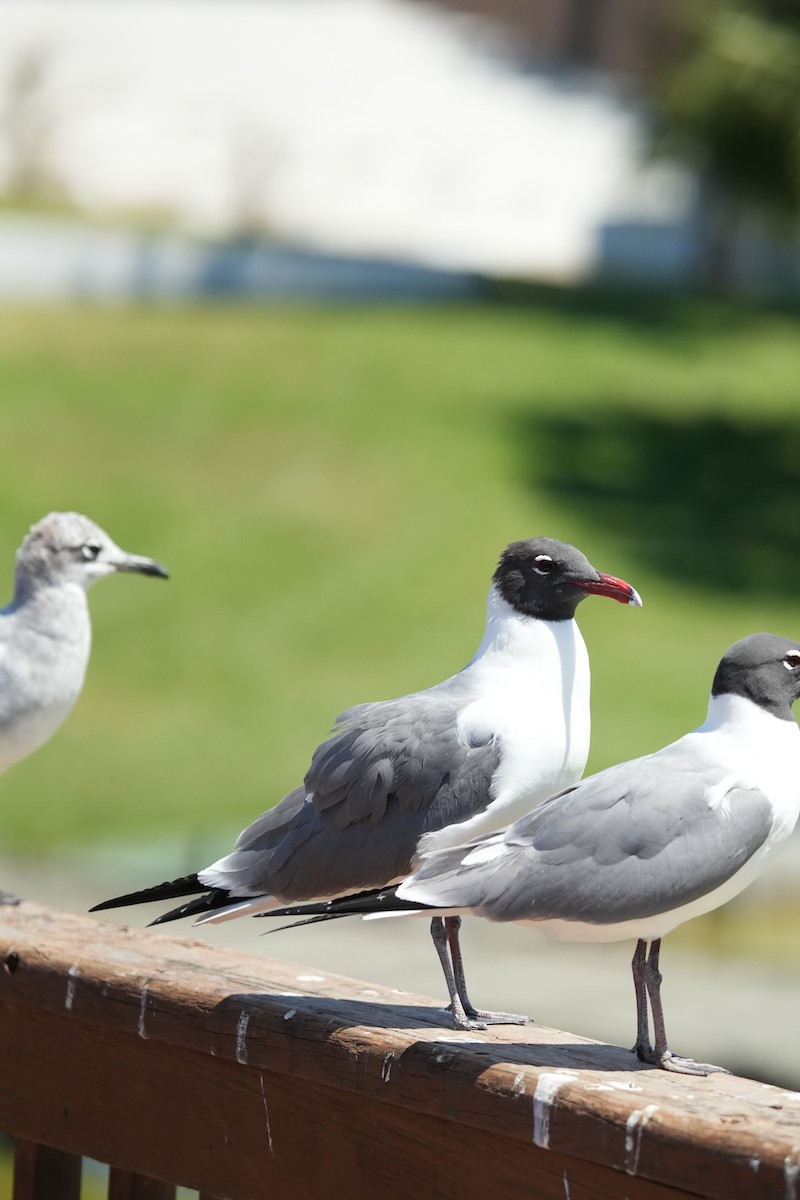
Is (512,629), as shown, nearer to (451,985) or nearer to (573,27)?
(451,985)

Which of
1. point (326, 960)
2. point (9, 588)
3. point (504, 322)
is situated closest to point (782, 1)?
point (504, 322)

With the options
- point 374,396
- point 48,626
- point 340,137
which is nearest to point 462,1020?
point 48,626

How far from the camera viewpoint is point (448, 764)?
209 cm

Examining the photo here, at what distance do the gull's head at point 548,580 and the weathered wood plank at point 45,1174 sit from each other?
827mm

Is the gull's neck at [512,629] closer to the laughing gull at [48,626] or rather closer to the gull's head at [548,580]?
the gull's head at [548,580]

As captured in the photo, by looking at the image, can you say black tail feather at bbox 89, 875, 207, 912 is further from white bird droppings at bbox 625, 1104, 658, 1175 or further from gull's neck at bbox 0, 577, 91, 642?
gull's neck at bbox 0, 577, 91, 642

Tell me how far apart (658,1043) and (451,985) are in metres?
0.33

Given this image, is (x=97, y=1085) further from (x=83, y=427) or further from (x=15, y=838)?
(x=83, y=427)

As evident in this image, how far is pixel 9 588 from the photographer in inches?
485

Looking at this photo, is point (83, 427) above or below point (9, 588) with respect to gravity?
above

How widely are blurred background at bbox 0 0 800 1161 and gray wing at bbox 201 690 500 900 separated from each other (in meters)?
4.75

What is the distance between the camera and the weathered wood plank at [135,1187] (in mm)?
1946

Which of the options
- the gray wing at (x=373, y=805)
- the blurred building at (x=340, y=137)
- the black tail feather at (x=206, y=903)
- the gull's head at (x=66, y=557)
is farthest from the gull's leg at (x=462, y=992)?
the blurred building at (x=340, y=137)

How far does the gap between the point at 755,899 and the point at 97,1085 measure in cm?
700
